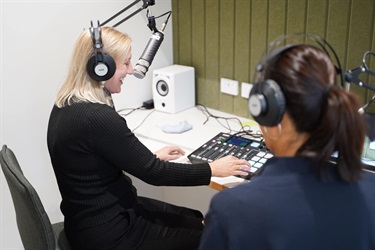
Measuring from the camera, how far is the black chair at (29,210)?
130 centimetres

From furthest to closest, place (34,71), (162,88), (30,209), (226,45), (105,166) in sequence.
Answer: (162,88) < (226,45) < (34,71) < (105,166) < (30,209)

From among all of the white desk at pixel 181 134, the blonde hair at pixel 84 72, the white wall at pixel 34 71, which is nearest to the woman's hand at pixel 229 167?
the white desk at pixel 181 134

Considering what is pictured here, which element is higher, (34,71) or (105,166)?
(34,71)

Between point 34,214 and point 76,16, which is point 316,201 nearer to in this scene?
point 34,214

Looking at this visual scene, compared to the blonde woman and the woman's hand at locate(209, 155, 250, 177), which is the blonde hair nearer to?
the blonde woman

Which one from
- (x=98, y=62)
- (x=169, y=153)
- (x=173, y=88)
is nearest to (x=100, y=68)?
(x=98, y=62)

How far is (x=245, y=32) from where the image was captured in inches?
82.5

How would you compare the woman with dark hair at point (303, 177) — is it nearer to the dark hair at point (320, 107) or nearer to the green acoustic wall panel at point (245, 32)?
the dark hair at point (320, 107)

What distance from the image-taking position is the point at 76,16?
80.6 inches

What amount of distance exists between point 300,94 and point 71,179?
899 millimetres

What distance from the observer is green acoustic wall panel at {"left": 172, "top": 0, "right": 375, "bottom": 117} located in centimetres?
174

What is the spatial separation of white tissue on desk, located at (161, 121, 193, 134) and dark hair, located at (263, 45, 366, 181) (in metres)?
1.17

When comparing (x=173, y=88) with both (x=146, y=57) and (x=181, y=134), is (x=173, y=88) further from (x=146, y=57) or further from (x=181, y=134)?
(x=146, y=57)

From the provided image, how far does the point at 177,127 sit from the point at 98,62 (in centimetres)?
71
